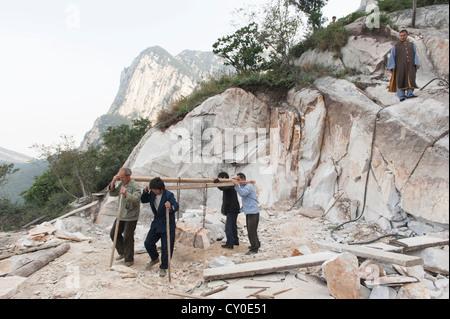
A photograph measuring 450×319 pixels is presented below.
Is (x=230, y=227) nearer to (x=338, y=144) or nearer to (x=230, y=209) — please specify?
(x=230, y=209)

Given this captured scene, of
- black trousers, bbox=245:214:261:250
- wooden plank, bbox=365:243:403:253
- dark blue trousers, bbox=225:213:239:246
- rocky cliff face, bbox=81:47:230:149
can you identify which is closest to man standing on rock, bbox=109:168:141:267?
dark blue trousers, bbox=225:213:239:246

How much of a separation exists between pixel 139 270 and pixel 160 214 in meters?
0.95

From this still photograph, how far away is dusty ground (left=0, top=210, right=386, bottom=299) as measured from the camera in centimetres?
349

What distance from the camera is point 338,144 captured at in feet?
26.9

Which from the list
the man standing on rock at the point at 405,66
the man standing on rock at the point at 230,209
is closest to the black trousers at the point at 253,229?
the man standing on rock at the point at 230,209

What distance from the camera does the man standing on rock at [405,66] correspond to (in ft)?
18.9

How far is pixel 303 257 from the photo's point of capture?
3.79m

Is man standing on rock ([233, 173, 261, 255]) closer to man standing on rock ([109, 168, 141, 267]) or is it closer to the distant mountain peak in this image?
man standing on rock ([109, 168, 141, 267])

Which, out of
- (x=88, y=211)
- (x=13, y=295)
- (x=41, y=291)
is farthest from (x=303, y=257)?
(x=88, y=211)

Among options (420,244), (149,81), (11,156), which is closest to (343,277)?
(420,244)

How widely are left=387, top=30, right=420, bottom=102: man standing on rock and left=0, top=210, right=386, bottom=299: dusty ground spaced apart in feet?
9.94

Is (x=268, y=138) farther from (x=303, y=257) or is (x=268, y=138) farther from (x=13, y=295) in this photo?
(x=13, y=295)

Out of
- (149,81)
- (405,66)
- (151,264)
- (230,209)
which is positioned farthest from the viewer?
(149,81)

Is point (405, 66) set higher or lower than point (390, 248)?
higher
